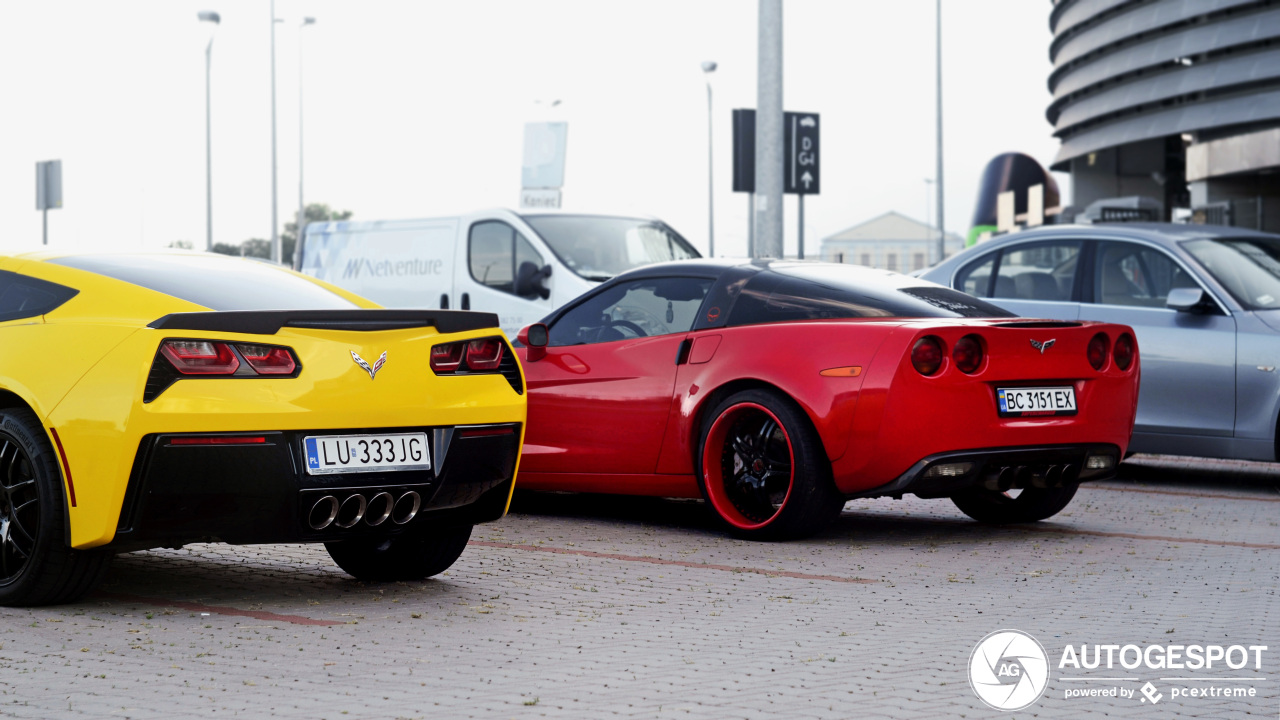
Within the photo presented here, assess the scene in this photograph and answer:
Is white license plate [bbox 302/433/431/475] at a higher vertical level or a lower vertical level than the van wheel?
higher

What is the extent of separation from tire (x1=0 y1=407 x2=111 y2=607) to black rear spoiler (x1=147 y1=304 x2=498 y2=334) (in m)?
0.60

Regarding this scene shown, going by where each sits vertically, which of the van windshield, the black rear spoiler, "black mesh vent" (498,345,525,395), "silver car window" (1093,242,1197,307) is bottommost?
"black mesh vent" (498,345,525,395)

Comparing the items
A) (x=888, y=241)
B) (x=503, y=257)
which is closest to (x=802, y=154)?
(x=503, y=257)

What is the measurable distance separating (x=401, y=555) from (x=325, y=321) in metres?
1.22

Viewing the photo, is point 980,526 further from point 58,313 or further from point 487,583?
point 58,313

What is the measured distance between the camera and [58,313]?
534 cm

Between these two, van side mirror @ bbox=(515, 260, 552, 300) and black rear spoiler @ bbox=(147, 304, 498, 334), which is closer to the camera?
black rear spoiler @ bbox=(147, 304, 498, 334)

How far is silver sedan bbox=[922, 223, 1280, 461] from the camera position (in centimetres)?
901

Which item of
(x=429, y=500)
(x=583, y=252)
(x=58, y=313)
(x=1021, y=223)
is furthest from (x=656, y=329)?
(x=1021, y=223)

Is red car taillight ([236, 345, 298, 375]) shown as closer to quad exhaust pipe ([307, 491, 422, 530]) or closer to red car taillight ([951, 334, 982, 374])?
quad exhaust pipe ([307, 491, 422, 530])

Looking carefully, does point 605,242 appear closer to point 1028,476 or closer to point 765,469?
point 765,469

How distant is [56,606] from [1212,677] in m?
3.85

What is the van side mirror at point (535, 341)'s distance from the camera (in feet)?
26.6

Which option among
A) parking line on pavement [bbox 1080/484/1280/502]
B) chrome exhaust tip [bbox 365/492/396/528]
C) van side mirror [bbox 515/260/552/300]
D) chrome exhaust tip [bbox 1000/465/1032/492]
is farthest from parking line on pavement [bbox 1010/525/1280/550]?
van side mirror [bbox 515/260/552/300]
